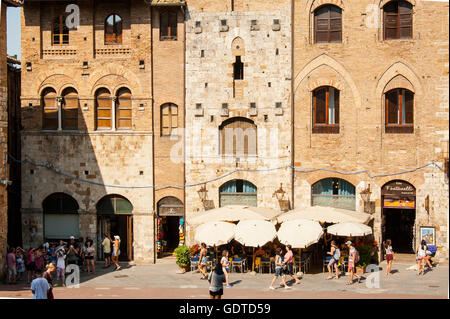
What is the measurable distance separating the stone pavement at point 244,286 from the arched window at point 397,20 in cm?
1081

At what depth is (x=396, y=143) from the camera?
99.2 feet

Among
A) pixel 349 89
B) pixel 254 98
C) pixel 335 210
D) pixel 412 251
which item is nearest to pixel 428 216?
pixel 412 251

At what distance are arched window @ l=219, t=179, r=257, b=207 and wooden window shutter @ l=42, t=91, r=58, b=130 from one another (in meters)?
9.14

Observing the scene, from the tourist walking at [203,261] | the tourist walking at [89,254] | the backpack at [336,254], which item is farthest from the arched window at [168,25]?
the backpack at [336,254]

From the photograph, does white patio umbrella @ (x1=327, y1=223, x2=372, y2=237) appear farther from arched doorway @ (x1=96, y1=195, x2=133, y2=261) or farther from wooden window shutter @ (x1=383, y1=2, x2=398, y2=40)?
arched doorway @ (x1=96, y1=195, x2=133, y2=261)

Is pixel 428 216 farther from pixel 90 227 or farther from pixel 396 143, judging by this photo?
pixel 90 227

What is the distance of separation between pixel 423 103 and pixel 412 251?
23.9ft

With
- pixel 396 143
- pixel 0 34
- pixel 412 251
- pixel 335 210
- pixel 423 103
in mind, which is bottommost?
pixel 412 251

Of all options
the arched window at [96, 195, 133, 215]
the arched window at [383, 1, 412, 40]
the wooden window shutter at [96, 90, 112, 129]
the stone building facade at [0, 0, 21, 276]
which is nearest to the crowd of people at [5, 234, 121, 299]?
the stone building facade at [0, 0, 21, 276]

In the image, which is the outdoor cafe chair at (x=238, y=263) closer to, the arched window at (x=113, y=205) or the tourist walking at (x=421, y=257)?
the arched window at (x=113, y=205)

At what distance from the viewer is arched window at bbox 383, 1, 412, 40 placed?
1187 inches

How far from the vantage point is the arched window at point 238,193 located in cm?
3147
